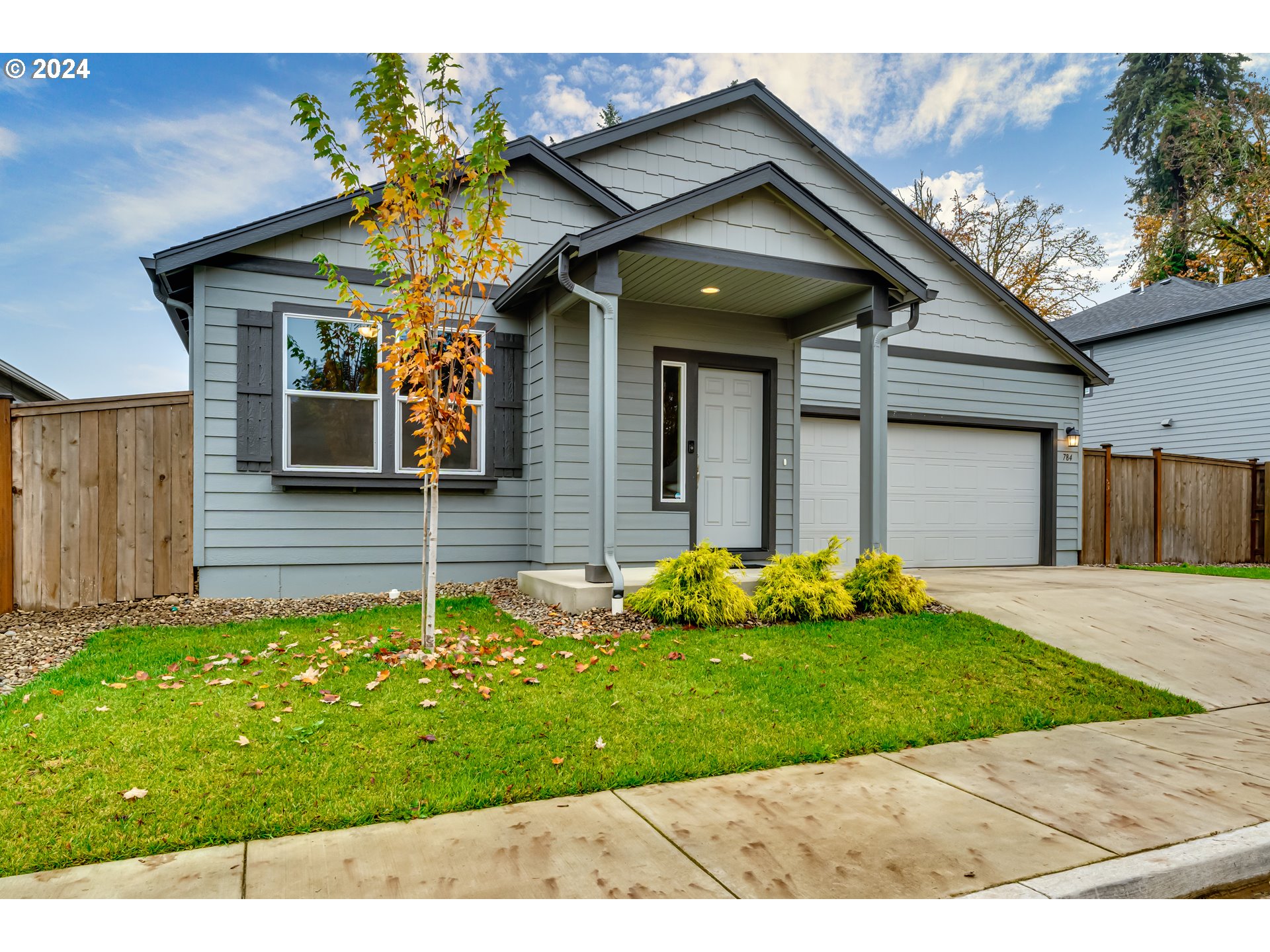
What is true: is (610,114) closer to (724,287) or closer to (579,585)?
(724,287)

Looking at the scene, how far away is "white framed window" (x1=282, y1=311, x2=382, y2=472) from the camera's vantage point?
7.05 m

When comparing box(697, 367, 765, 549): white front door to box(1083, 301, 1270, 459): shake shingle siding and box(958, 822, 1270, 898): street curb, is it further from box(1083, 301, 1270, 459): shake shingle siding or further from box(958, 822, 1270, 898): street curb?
box(1083, 301, 1270, 459): shake shingle siding

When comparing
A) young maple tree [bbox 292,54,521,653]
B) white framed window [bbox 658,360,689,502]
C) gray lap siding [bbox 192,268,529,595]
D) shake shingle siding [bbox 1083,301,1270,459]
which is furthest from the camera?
shake shingle siding [bbox 1083,301,1270,459]

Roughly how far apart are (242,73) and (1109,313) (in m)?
18.2

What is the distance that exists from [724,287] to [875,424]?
201cm

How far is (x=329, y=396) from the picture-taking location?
712 centimetres

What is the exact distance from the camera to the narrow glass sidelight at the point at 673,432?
7867 millimetres

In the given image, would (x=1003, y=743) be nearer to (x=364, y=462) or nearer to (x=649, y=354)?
(x=649, y=354)

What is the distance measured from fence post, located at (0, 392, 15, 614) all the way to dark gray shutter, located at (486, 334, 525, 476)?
13.3ft

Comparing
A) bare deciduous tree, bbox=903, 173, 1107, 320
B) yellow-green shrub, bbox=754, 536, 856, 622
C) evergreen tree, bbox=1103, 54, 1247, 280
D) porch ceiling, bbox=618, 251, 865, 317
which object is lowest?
yellow-green shrub, bbox=754, 536, 856, 622

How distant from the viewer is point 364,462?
7.25 metres

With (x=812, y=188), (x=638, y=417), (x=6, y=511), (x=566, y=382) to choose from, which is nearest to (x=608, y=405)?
(x=566, y=382)

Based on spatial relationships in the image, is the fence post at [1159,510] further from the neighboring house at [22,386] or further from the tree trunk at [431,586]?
the neighboring house at [22,386]

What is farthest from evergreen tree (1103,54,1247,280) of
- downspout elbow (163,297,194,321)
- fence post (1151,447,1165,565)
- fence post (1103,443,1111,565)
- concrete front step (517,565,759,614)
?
downspout elbow (163,297,194,321)
